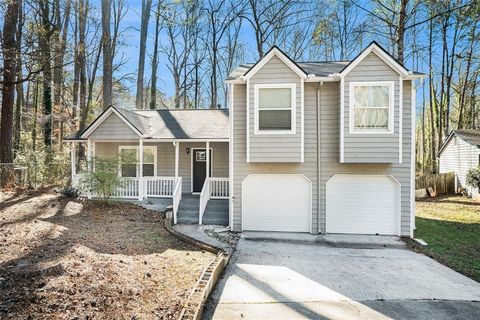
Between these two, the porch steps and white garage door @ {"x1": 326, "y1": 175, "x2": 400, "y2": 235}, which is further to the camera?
the porch steps

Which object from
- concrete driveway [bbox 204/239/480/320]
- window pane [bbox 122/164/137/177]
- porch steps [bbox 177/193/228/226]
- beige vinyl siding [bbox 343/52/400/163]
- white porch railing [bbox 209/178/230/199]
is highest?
beige vinyl siding [bbox 343/52/400/163]

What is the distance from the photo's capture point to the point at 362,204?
9.22 meters

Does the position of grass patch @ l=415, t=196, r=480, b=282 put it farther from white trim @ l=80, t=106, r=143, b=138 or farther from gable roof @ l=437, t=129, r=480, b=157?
white trim @ l=80, t=106, r=143, b=138

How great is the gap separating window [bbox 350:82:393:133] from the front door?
642 centimetres

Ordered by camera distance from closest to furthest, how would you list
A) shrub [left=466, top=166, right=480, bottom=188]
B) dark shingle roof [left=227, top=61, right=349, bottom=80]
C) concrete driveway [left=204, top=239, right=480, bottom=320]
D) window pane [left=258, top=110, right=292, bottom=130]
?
concrete driveway [left=204, top=239, right=480, bottom=320]
window pane [left=258, top=110, right=292, bottom=130]
dark shingle roof [left=227, top=61, right=349, bottom=80]
shrub [left=466, top=166, right=480, bottom=188]

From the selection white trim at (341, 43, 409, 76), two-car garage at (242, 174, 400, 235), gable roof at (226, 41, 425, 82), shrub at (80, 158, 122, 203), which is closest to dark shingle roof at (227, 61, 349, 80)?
gable roof at (226, 41, 425, 82)

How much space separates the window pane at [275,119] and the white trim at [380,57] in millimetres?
2146

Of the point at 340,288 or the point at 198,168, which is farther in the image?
the point at 198,168

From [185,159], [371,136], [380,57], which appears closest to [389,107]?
[371,136]

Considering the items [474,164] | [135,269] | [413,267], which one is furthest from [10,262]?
[474,164]

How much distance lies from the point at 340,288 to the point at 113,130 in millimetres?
10241

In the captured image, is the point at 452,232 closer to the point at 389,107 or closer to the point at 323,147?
the point at 389,107

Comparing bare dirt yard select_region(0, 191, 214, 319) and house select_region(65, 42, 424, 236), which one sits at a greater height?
house select_region(65, 42, 424, 236)

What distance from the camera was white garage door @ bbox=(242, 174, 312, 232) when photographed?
941 centimetres
